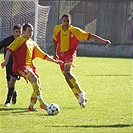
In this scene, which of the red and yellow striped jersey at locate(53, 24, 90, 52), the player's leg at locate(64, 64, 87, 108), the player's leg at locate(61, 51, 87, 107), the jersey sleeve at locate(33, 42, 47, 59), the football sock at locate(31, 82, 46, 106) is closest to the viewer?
the football sock at locate(31, 82, 46, 106)

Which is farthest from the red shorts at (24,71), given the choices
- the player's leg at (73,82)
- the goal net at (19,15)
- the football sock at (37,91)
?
the goal net at (19,15)

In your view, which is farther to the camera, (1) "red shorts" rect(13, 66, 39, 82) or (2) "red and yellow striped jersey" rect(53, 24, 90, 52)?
(2) "red and yellow striped jersey" rect(53, 24, 90, 52)

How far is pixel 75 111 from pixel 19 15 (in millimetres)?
18724

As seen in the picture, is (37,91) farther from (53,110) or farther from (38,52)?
(38,52)

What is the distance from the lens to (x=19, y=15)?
2872cm

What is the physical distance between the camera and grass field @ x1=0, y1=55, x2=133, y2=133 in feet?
28.0

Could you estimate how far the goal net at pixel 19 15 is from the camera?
2856 centimetres

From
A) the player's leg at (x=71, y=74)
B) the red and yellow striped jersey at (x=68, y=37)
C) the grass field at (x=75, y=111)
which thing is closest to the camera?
the grass field at (x=75, y=111)

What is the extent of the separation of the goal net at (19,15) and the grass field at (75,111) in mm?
11513

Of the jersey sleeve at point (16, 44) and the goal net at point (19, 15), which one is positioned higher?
the goal net at point (19, 15)

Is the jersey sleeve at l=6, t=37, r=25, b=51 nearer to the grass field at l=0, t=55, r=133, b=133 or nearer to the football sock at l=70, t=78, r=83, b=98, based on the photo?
the grass field at l=0, t=55, r=133, b=133

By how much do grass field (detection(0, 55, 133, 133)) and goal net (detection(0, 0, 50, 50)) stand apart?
11.5 meters

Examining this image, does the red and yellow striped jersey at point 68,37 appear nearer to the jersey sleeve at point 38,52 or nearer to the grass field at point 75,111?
the jersey sleeve at point 38,52

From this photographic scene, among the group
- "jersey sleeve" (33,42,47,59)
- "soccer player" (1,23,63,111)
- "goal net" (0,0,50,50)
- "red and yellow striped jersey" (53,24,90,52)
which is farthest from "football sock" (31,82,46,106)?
"goal net" (0,0,50,50)
